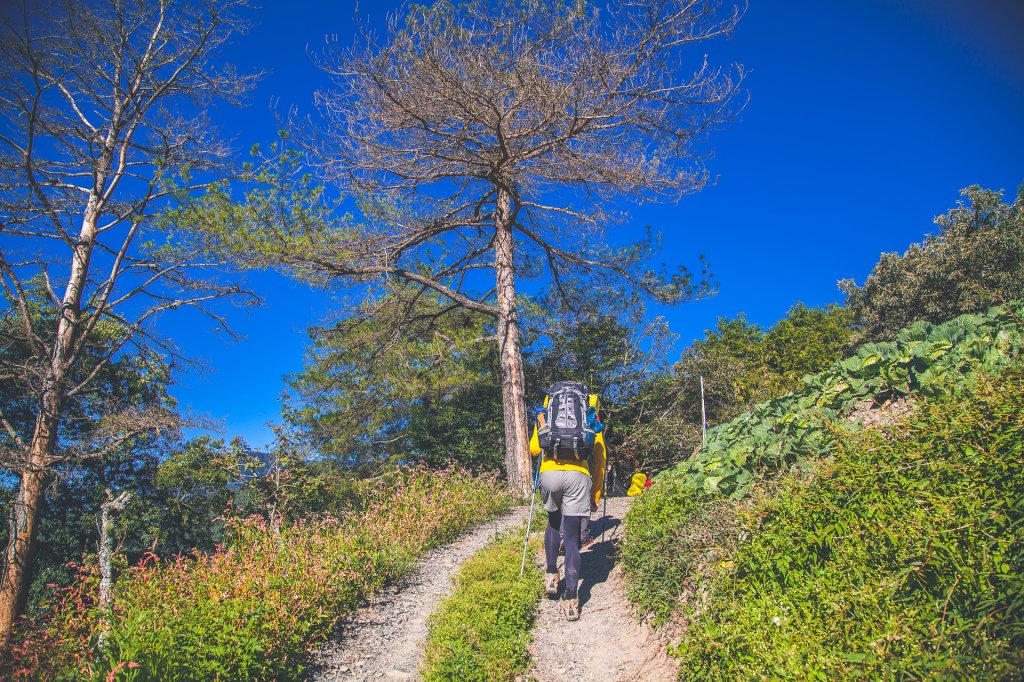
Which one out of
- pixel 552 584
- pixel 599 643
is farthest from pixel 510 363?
pixel 599 643

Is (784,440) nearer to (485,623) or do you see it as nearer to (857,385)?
(857,385)

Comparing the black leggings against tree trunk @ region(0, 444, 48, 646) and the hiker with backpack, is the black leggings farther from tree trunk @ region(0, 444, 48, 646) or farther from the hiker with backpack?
tree trunk @ region(0, 444, 48, 646)

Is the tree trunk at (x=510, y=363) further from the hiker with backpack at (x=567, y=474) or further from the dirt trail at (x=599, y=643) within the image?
the hiker with backpack at (x=567, y=474)

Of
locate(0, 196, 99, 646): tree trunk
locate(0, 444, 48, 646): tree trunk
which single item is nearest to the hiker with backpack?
locate(0, 196, 99, 646): tree trunk

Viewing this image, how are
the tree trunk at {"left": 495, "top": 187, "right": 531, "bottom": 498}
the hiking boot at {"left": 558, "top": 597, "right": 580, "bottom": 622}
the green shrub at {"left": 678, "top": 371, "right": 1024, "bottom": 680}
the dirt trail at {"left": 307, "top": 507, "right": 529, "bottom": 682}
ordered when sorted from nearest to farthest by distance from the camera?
1. the green shrub at {"left": 678, "top": 371, "right": 1024, "bottom": 680}
2. the dirt trail at {"left": 307, "top": 507, "right": 529, "bottom": 682}
3. the hiking boot at {"left": 558, "top": 597, "right": 580, "bottom": 622}
4. the tree trunk at {"left": 495, "top": 187, "right": 531, "bottom": 498}

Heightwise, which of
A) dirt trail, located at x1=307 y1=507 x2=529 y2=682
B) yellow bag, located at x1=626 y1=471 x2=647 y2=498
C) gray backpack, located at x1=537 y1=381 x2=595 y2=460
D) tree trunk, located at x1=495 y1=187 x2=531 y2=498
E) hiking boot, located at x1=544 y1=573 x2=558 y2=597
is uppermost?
tree trunk, located at x1=495 y1=187 x2=531 y2=498

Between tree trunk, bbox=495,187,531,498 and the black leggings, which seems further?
tree trunk, bbox=495,187,531,498

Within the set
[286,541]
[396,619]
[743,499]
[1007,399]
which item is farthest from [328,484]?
[1007,399]

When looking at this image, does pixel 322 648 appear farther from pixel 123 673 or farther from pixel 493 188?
pixel 493 188

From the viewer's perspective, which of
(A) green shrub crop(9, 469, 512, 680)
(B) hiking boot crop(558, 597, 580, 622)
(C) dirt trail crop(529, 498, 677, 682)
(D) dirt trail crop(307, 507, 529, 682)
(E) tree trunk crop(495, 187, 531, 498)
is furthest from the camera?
(E) tree trunk crop(495, 187, 531, 498)

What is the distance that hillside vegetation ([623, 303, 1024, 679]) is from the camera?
88.2 inches

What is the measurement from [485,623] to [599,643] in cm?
94

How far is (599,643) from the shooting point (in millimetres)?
4121

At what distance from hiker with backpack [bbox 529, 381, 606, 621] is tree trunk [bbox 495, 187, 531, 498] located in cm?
481
